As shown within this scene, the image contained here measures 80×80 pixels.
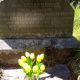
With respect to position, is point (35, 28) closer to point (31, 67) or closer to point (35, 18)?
point (35, 18)

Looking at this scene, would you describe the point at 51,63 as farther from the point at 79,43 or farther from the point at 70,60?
the point at 79,43

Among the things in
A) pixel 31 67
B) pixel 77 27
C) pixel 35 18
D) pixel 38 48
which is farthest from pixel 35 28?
pixel 77 27

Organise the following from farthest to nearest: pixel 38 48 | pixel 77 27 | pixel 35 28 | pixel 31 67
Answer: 1. pixel 77 27
2. pixel 35 28
3. pixel 38 48
4. pixel 31 67

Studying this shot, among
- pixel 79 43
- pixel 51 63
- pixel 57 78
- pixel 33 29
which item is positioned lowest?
pixel 57 78

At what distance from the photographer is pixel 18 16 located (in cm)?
455

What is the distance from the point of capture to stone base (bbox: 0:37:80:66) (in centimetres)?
451

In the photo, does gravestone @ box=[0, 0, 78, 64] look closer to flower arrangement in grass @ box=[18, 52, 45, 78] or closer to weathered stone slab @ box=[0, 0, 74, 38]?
weathered stone slab @ box=[0, 0, 74, 38]

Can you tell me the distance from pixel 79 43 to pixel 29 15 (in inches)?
45.5

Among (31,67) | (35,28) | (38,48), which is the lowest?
(31,67)

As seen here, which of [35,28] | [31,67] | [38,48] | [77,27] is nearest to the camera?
[31,67]

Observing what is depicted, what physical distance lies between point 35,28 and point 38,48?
1.42ft

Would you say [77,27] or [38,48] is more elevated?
[77,27]

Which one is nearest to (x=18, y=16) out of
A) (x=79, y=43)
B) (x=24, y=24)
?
(x=24, y=24)

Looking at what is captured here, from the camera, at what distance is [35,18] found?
4.60 meters
